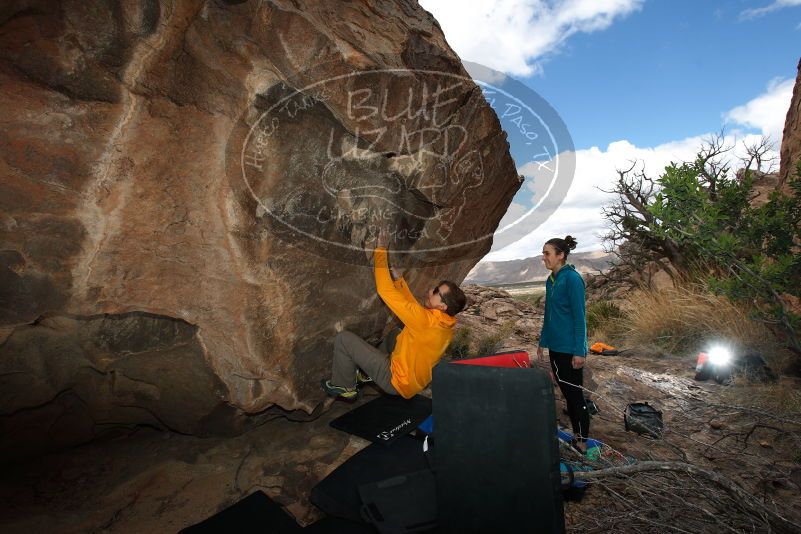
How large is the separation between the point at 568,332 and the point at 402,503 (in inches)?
63.0

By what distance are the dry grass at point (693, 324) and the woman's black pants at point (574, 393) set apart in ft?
9.18

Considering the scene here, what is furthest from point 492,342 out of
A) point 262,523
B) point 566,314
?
point 262,523

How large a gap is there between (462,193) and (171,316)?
2373 mm

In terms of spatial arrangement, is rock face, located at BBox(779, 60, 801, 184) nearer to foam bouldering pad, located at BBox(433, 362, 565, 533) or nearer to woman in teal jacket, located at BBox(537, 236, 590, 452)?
woman in teal jacket, located at BBox(537, 236, 590, 452)

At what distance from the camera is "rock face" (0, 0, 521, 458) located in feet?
6.35

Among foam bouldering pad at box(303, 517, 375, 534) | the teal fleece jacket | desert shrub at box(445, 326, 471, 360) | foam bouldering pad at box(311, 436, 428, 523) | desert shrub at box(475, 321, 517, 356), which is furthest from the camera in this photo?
desert shrub at box(475, 321, 517, 356)

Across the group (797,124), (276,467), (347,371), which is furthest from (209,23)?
(797,124)

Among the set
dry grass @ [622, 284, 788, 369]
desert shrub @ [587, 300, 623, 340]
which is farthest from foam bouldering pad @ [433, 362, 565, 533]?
desert shrub @ [587, 300, 623, 340]

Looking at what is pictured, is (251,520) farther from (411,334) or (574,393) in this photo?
(574,393)

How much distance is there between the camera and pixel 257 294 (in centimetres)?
251

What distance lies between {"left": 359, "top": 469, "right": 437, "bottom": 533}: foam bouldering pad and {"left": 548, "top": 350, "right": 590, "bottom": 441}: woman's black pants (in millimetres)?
1237

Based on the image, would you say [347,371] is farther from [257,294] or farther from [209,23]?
[209,23]

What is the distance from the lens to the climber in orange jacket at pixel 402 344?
291 cm

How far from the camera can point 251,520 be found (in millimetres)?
2150
